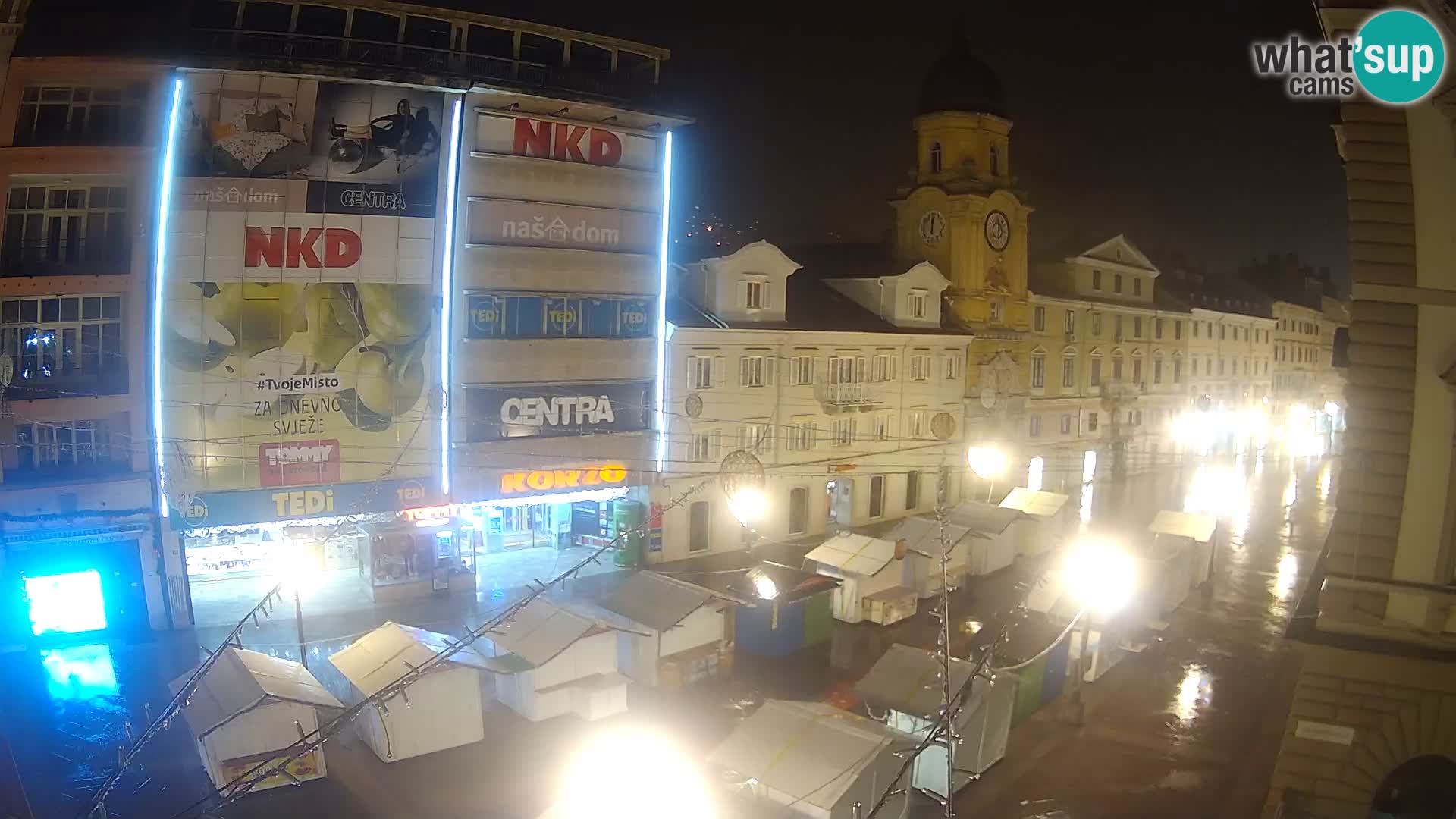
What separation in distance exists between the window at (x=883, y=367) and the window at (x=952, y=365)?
118 inches

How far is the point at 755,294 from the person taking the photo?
103 ft

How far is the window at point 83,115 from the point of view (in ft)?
69.9

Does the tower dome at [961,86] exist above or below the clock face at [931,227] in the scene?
above

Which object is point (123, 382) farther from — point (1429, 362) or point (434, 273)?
point (1429, 362)

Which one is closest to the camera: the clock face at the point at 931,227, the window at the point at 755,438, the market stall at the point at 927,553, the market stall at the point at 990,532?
the market stall at the point at 927,553

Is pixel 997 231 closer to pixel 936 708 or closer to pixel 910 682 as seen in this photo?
pixel 910 682

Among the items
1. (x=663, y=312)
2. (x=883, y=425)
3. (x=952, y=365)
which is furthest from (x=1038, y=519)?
(x=663, y=312)

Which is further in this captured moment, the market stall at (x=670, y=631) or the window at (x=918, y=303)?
the window at (x=918, y=303)

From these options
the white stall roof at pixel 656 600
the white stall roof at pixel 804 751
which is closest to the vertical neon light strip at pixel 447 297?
the white stall roof at pixel 656 600

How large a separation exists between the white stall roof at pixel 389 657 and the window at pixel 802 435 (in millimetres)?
16091

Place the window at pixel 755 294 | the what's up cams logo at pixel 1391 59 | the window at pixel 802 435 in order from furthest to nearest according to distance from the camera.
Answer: the window at pixel 802 435 < the window at pixel 755 294 < the what's up cams logo at pixel 1391 59

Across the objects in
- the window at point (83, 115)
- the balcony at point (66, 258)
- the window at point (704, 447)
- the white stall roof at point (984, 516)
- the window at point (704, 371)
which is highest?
the window at point (83, 115)

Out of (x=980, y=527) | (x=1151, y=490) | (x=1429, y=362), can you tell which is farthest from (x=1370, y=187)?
(x=1151, y=490)

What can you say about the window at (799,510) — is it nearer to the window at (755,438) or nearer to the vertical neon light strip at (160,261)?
the window at (755,438)
